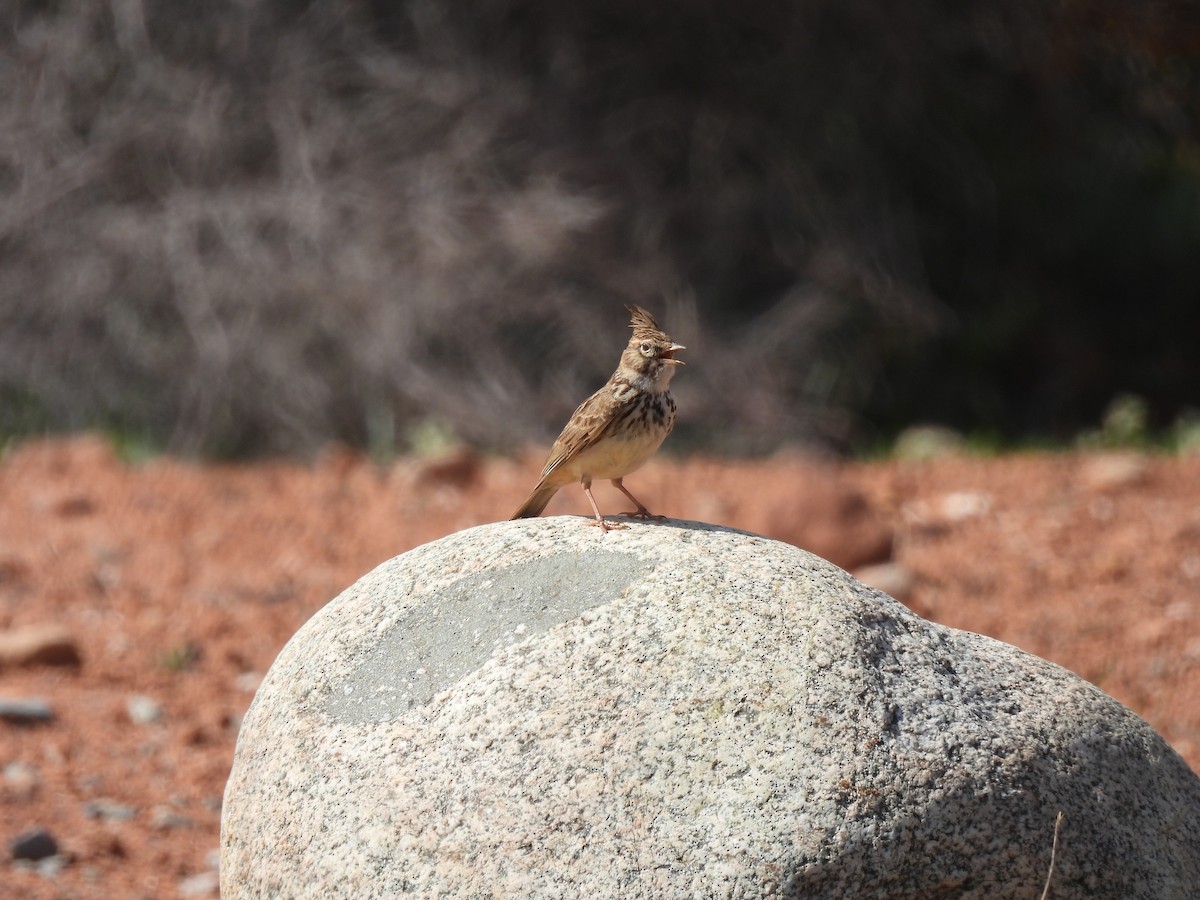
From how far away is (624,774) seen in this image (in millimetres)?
3621

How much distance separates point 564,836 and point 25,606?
5.59 m

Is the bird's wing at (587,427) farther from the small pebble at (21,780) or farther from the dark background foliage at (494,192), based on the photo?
the dark background foliage at (494,192)

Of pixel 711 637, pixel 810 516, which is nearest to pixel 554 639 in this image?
pixel 711 637

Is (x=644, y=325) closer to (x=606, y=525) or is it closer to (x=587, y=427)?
(x=587, y=427)

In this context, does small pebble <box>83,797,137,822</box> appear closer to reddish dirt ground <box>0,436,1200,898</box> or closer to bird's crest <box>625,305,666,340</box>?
reddish dirt ground <box>0,436,1200,898</box>

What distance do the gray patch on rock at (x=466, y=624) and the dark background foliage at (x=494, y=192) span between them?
6.69 metres

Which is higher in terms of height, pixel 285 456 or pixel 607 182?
pixel 607 182

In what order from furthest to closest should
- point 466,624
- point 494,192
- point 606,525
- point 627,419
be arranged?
point 494,192
point 627,419
point 606,525
point 466,624

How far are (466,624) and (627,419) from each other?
4.01 ft

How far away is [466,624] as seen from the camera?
4086mm

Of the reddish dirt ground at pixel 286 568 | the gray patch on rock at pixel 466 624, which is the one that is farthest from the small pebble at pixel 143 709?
the gray patch on rock at pixel 466 624

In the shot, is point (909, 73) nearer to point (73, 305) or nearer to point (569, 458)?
point (73, 305)

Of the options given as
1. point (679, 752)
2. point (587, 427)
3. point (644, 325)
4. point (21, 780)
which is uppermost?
point (644, 325)

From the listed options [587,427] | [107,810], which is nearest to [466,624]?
[587,427]
